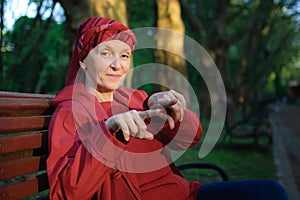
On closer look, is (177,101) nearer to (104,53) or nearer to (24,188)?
(104,53)

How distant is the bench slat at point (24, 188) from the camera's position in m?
1.47

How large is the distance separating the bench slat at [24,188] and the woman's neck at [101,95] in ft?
1.42

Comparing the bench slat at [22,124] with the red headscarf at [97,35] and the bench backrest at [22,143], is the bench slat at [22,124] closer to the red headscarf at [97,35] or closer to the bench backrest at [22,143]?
the bench backrest at [22,143]

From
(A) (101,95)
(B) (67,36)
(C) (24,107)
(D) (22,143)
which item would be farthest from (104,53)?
(B) (67,36)

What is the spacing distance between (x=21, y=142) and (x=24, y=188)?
0.19 metres

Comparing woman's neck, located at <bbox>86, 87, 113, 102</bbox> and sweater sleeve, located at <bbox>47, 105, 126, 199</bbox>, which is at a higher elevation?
woman's neck, located at <bbox>86, 87, 113, 102</bbox>

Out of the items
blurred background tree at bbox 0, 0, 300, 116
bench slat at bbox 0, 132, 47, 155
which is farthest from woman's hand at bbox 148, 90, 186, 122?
blurred background tree at bbox 0, 0, 300, 116

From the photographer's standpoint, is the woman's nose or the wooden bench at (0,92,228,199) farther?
the woman's nose

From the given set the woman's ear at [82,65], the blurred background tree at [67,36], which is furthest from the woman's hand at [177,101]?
the blurred background tree at [67,36]

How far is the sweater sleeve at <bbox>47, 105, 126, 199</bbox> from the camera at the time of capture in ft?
4.36

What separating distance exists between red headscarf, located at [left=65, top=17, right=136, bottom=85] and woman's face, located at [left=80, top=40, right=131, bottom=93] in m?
0.02

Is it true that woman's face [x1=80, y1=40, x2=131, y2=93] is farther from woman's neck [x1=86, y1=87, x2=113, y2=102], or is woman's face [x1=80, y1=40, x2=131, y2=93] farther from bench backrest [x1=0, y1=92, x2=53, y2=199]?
bench backrest [x1=0, y1=92, x2=53, y2=199]

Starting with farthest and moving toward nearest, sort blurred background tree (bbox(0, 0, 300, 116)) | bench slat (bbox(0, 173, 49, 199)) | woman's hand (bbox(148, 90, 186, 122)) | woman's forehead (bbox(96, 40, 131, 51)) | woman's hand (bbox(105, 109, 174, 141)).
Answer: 1. blurred background tree (bbox(0, 0, 300, 116))
2. woman's forehead (bbox(96, 40, 131, 51))
3. woman's hand (bbox(148, 90, 186, 122))
4. bench slat (bbox(0, 173, 49, 199))
5. woman's hand (bbox(105, 109, 174, 141))

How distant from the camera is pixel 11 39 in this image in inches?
175
